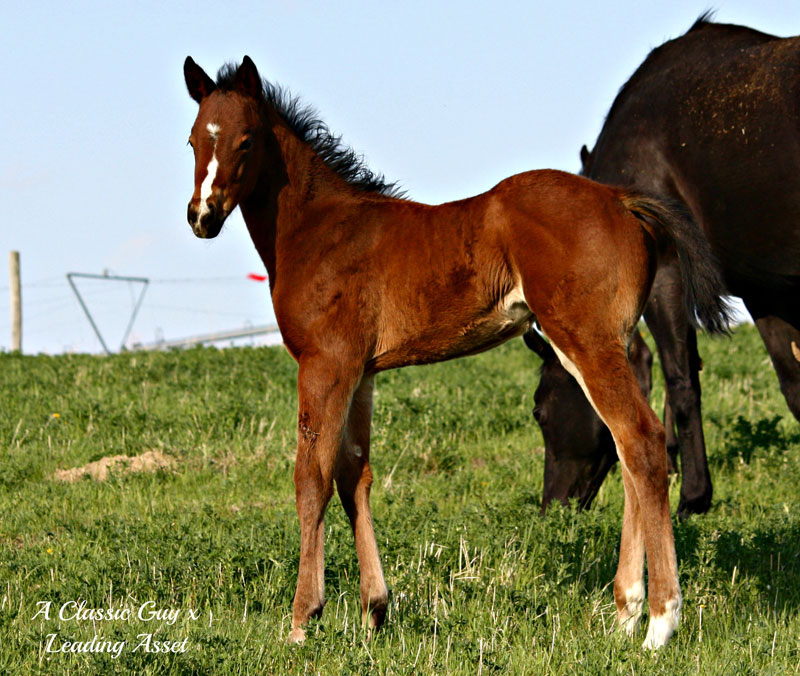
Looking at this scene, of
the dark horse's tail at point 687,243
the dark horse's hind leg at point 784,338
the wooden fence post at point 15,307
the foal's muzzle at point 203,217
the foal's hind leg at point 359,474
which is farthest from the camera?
the wooden fence post at point 15,307

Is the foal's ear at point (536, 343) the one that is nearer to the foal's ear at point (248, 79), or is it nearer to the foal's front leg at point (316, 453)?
the foal's front leg at point (316, 453)

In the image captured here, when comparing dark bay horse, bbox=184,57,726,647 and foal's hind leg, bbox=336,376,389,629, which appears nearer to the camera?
dark bay horse, bbox=184,57,726,647

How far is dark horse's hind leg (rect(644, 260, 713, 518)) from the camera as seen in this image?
269 inches

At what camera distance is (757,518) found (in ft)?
22.1

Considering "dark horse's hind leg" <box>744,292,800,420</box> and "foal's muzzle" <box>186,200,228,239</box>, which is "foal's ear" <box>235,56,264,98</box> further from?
"dark horse's hind leg" <box>744,292,800,420</box>

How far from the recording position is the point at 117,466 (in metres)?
7.72

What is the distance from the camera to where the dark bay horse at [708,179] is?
20.8 ft

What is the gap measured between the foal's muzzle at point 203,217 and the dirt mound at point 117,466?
3.84m

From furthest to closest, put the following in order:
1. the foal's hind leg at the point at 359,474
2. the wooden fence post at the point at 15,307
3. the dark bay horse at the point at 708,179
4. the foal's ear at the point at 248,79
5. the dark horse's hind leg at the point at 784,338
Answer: the wooden fence post at the point at 15,307, the dark horse's hind leg at the point at 784,338, the dark bay horse at the point at 708,179, the foal's hind leg at the point at 359,474, the foal's ear at the point at 248,79

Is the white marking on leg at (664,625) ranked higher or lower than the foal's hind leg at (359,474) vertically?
lower

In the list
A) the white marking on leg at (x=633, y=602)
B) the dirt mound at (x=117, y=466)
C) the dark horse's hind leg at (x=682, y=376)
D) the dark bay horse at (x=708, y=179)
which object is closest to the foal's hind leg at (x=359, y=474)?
the white marking on leg at (x=633, y=602)

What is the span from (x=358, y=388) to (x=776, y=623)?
7.29 feet

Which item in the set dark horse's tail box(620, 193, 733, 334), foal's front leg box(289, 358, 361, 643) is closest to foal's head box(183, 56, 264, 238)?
foal's front leg box(289, 358, 361, 643)

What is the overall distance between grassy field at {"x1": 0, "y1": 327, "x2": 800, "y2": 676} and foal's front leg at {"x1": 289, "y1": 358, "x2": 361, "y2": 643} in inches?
7.8
